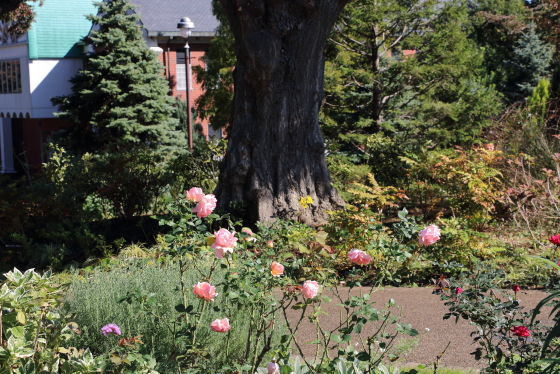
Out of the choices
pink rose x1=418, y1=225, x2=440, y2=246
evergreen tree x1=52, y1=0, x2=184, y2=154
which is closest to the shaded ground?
pink rose x1=418, y1=225, x2=440, y2=246

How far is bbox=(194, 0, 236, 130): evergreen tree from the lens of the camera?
17.6m

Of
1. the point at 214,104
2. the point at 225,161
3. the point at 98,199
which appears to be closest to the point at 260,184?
the point at 225,161

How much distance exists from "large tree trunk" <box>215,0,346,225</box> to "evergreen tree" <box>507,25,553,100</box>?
22.9 m

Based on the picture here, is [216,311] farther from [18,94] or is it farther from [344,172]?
[18,94]

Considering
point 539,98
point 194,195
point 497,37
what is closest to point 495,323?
point 194,195

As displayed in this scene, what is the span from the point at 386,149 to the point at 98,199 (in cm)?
519

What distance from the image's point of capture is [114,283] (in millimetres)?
4801

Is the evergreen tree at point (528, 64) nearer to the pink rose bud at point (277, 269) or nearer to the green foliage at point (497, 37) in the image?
the green foliage at point (497, 37)

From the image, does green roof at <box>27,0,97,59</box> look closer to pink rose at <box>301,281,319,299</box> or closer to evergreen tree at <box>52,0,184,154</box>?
evergreen tree at <box>52,0,184,154</box>

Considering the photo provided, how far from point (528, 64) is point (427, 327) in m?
28.3

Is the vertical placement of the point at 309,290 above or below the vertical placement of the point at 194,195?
below

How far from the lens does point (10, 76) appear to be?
30016 millimetres

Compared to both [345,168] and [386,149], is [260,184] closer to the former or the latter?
[345,168]

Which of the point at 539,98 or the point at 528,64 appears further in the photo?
the point at 528,64
